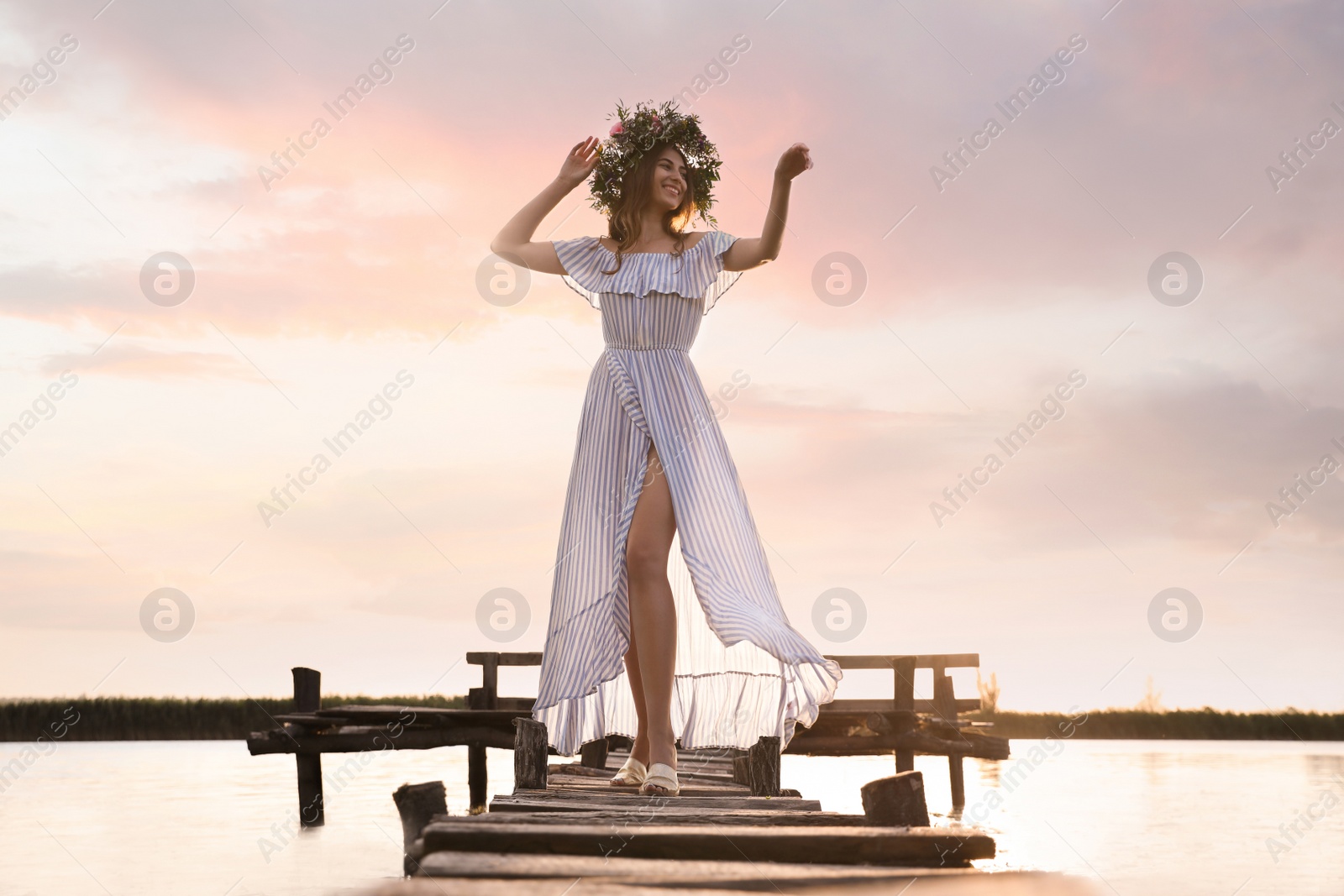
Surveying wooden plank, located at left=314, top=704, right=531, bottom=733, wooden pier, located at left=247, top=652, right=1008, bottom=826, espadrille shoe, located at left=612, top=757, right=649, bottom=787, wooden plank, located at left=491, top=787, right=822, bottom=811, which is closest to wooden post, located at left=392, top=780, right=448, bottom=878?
wooden plank, located at left=491, top=787, right=822, bottom=811

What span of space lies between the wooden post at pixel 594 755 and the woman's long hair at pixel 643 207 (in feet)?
11.0

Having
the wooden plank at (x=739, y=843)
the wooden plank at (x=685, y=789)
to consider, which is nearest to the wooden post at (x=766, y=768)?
the wooden plank at (x=685, y=789)

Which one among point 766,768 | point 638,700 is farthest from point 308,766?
point 766,768

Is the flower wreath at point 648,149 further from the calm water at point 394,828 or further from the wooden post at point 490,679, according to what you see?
the wooden post at point 490,679

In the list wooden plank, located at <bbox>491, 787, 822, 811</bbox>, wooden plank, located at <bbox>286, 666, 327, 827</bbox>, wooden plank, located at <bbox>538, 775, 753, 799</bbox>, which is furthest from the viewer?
wooden plank, located at <bbox>286, 666, 327, 827</bbox>

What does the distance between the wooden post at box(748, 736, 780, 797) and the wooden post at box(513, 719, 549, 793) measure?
0.92 m

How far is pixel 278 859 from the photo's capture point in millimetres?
10312

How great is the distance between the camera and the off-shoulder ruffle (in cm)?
504

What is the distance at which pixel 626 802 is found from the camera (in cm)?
406

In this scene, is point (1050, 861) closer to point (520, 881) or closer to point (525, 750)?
point (525, 750)

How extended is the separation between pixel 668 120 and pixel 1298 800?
1818cm

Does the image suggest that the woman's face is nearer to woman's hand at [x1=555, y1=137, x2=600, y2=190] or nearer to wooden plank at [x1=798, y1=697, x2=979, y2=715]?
woman's hand at [x1=555, y1=137, x2=600, y2=190]

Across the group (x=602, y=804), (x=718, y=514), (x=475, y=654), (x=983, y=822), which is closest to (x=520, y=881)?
(x=602, y=804)

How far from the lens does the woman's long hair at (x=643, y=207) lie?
5.22 meters
